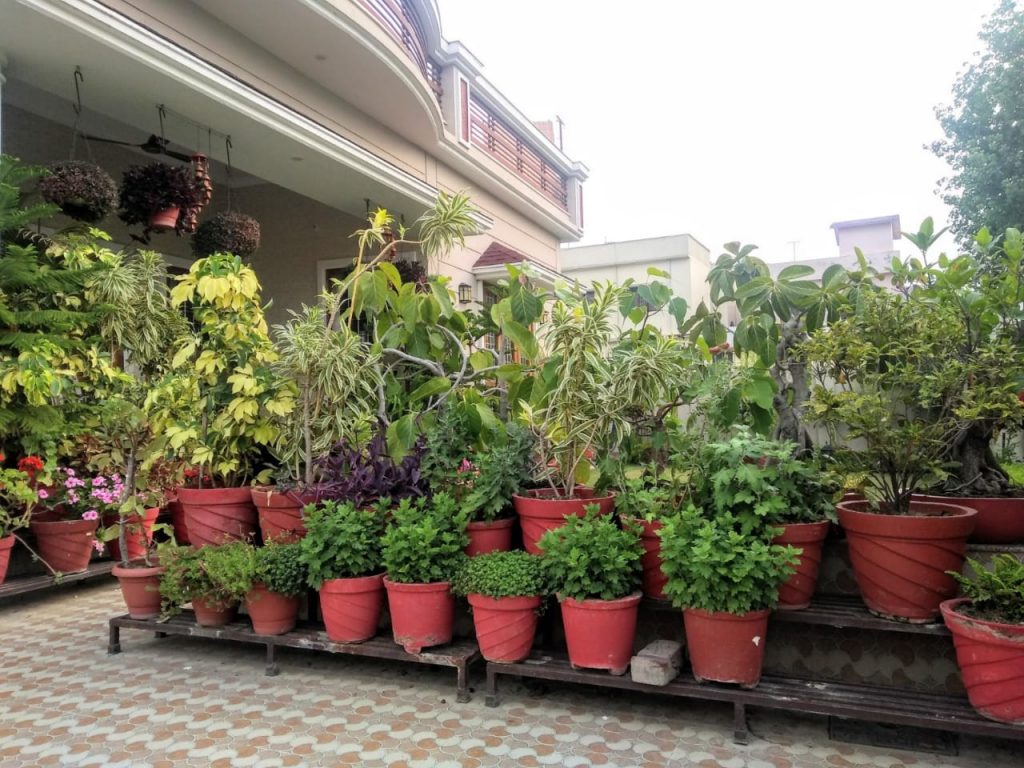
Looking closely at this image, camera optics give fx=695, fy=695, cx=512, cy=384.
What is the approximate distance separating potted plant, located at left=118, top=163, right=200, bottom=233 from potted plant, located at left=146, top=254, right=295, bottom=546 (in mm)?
1479

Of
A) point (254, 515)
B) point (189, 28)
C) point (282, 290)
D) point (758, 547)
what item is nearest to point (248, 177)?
point (282, 290)

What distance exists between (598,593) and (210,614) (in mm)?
2169

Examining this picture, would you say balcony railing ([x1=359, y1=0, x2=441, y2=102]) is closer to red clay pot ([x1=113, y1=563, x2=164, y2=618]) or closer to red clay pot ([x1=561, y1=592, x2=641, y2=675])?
red clay pot ([x1=113, y1=563, x2=164, y2=618])

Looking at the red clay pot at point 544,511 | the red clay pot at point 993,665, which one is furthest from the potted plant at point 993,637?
the red clay pot at point 544,511

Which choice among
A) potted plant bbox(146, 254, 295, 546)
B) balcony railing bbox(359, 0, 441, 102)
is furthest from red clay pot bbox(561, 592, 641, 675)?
balcony railing bbox(359, 0, 441, 102)

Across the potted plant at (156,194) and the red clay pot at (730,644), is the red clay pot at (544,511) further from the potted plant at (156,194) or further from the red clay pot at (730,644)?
the potted plant at (156,194)

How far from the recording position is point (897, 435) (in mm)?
2846

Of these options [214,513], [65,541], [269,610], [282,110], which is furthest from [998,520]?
[282,110]

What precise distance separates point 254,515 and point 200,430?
61 cm

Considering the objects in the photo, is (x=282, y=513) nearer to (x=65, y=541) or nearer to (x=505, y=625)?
(x=505, y=625)

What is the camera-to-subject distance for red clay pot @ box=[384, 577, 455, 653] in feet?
10.6

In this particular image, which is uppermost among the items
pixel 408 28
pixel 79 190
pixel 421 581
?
pixel 408 28

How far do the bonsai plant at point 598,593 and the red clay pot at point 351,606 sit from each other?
3.13 feet

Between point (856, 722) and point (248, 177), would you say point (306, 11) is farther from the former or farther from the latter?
point (856, 722)
